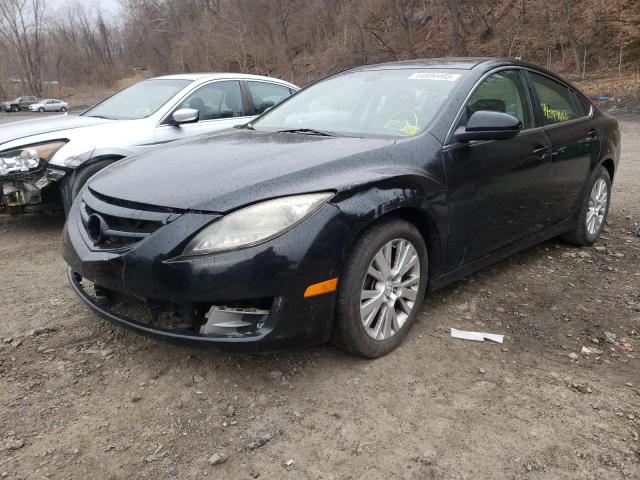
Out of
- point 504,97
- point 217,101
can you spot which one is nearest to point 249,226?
point 504,97

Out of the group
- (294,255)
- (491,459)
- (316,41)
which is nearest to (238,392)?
(294,255)

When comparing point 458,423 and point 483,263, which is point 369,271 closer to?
point 458,423

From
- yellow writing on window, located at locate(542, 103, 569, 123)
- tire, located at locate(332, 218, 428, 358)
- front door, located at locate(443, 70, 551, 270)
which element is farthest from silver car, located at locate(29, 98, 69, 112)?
tire, located at locate(332, 218, 428, 358)

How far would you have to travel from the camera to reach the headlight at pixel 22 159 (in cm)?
483

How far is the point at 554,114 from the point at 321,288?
8.61ft

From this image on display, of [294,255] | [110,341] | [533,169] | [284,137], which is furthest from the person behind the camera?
[533,169]

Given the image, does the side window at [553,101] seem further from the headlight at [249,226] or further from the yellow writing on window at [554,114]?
the headlight at [249,226]

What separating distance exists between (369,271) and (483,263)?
115cm

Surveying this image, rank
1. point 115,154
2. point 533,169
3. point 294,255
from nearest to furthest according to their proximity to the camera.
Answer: point 294,255, point 533,169, point 115,154

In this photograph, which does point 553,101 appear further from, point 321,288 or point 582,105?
point 321,288

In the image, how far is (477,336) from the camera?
3135 millimetres

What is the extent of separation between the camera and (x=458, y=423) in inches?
93.5

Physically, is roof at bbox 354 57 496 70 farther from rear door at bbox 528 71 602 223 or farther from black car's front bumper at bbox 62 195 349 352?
black car's front bumper at bbox 62 195 349 352

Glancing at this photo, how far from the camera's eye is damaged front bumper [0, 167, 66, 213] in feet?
15.8
